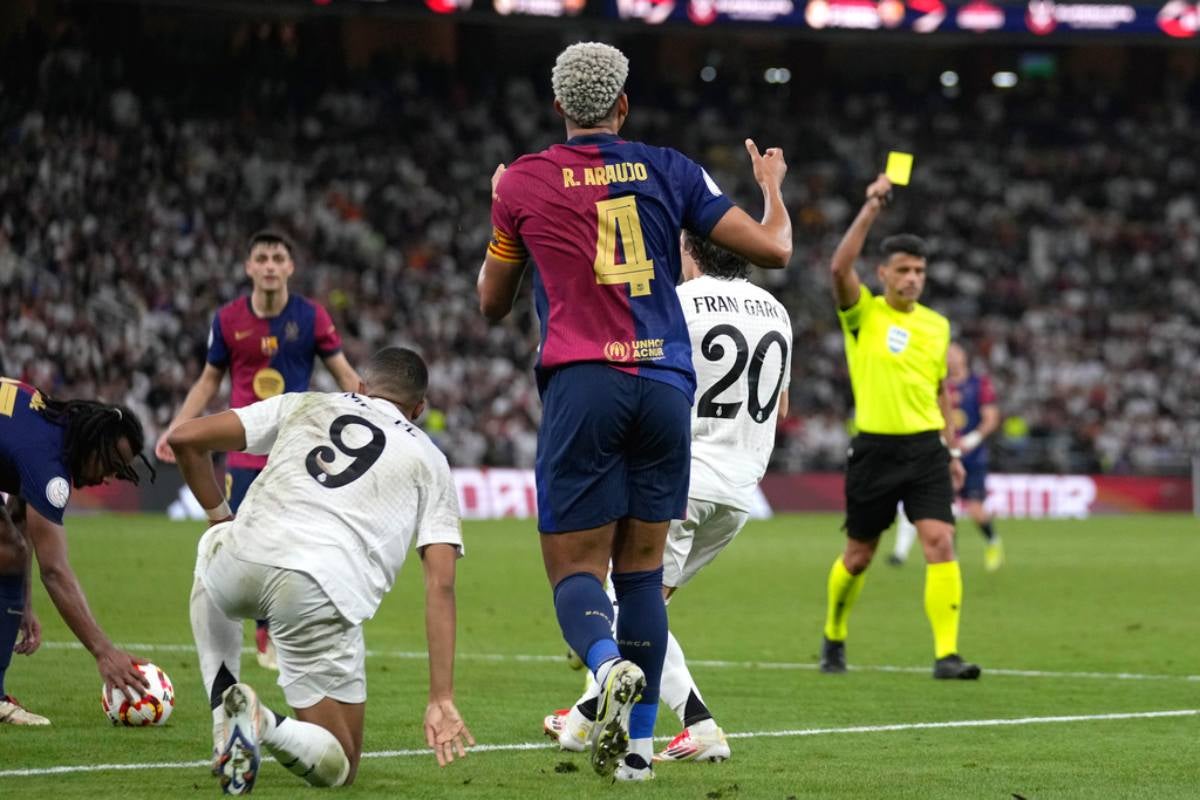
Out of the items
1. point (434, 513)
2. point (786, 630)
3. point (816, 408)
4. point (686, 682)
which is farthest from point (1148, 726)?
point (816, 408)

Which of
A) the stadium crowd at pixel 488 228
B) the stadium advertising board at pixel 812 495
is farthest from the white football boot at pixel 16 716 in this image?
the stadium crowd at pixel 488 228

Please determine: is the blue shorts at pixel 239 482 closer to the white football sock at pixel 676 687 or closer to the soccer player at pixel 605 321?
the white football sock at pixel 676 687

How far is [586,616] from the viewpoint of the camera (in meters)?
6.04

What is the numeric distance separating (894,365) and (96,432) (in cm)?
509

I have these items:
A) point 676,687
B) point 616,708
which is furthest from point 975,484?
point 616,708

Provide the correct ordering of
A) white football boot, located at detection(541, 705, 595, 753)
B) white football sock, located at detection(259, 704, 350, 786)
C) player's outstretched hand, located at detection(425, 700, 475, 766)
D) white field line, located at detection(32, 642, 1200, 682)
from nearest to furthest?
player's outstretched hand, located at detection(425, 700, 475, 766) → white football sock, located at detection(259, 704, 350, 786) → white football boot, located at detection(541, 705, 595, 753) → white field line, located at detection(32, 642, 1200, 682)

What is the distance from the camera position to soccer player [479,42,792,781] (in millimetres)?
6051

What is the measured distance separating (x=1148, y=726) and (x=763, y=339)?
2.59 m

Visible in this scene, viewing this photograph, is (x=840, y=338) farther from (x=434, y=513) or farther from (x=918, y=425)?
(x=434, y=513)

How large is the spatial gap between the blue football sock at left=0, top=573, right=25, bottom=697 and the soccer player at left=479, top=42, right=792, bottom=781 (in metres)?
2.78

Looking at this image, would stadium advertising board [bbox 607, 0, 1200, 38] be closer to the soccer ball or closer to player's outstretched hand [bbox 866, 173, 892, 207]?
player's outstretched hand [bbox 866, 173, 892, 207]

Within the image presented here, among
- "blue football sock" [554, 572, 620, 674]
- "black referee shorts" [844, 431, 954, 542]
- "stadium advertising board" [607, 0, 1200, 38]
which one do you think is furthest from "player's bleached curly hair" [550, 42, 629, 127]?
"stadium advertising board" [607, 0, 1200, 38]

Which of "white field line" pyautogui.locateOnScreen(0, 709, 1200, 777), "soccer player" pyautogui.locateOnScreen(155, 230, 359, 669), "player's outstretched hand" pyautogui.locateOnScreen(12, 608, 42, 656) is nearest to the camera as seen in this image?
"white field line" pyautogui.locateOnScreen(0, 709, 1200, 777)

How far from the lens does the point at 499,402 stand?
1297 inches
